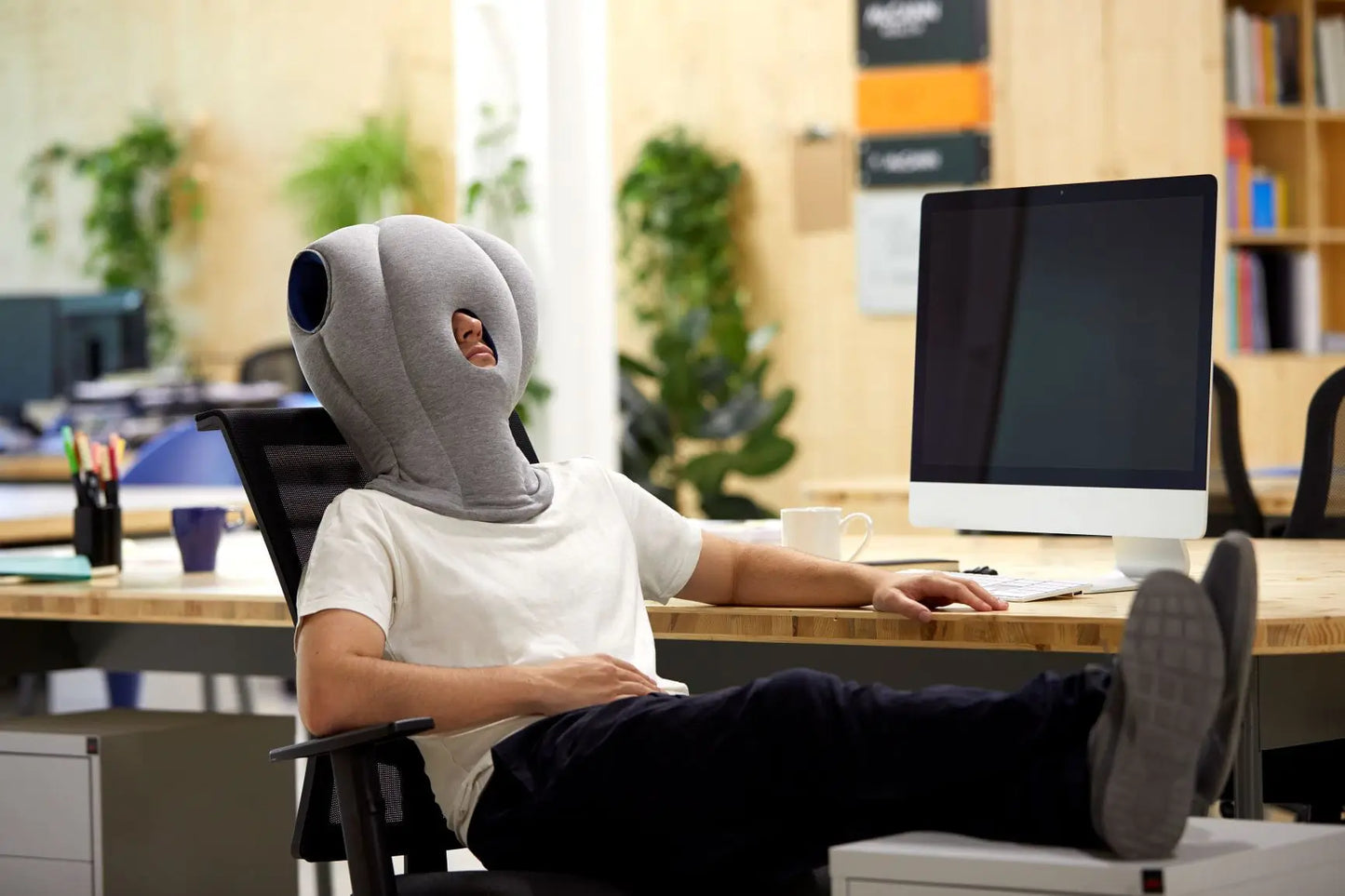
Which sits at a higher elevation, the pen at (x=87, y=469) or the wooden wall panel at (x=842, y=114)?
the wooden wall panel at (x=842, y=114)

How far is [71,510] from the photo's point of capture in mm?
3561

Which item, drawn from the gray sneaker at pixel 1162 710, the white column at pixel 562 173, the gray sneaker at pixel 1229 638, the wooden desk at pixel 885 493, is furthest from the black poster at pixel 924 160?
the gray sneaker at pixel 1162 710

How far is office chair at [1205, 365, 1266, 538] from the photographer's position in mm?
3857

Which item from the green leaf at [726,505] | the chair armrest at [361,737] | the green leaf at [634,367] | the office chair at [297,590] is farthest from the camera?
the green leaf at [726,505]

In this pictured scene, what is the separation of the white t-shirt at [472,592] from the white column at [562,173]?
122 inches

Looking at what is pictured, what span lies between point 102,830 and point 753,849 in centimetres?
110

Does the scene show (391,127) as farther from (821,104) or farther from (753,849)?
(753,849)

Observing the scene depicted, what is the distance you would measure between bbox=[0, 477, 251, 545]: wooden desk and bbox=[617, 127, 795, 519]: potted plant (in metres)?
1.87

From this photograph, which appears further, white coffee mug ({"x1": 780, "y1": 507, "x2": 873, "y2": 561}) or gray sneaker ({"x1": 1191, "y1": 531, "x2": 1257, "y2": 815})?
white coffee mug ({"x1": 780, "y1": 507, "x2": 873, "y2": 561})

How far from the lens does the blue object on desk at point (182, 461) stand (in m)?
4.97

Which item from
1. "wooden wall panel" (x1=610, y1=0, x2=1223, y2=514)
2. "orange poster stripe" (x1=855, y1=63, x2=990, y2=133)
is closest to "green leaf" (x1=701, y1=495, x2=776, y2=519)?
"wooden wall panel" (x1=610, y1=0, x2=1223, y2=514)

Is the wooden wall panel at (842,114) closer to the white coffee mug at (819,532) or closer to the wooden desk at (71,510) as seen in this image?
the wooden desk at (71,510)

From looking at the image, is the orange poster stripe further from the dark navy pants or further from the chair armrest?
the chair armrest

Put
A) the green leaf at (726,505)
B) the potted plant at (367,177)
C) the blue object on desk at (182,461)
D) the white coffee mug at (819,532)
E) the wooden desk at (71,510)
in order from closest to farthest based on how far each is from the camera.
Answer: the white coffee mug at (819,532)
the wooden desk at (71,510)
the blue object on desk at (182,461)
the green leaf at (726,505)
the potted plant at (367,177)
